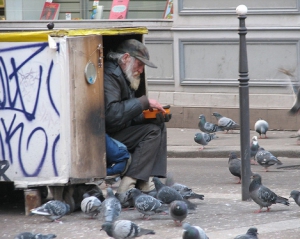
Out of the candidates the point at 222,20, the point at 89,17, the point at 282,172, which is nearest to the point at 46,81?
the point at 282,172

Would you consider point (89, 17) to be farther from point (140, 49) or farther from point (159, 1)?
point (140, 49)

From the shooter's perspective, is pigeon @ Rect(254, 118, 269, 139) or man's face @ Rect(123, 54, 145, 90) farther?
pigeon @ Rect(254, 118, 269, 139)

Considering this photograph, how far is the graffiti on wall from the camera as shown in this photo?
7.64 m

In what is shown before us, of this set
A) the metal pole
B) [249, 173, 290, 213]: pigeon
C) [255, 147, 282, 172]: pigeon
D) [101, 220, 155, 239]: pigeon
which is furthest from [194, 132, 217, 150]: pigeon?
[101, 220, 155, 239]: pigeon

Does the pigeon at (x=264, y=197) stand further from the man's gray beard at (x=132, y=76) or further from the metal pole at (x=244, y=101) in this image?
the man's gray beard at (x=132, y=76)

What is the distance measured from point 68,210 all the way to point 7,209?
36.9 inches

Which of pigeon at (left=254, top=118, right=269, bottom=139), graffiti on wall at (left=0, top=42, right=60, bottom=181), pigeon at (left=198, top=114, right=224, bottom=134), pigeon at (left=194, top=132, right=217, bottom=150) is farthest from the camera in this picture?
pigeon at (left=198, top=114, right=224, bottom=134)

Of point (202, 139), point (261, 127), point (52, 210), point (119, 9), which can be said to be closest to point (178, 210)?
point (52, 210)

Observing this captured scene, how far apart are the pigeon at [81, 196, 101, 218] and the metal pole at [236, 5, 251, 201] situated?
161 centimetres

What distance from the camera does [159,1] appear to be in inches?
605

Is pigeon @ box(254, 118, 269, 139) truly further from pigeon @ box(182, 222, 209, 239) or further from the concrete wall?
pigeon @ box(182, 222, 209, 239)

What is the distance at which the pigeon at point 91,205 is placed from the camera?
750 centimetres

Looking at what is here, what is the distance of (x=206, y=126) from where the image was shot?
1360cm

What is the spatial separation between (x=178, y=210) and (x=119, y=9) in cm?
898
